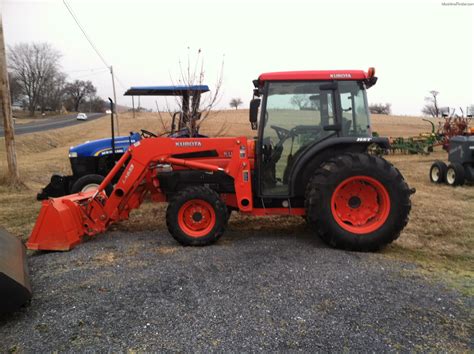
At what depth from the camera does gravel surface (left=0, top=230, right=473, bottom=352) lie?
106 inches

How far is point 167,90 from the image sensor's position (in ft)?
32.0

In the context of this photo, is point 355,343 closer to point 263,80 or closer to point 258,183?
point 258,183

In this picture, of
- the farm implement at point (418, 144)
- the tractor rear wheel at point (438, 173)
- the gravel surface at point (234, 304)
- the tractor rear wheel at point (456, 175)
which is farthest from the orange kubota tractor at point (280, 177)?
the farm implement at point (418, 144)

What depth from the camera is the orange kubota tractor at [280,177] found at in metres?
4.41

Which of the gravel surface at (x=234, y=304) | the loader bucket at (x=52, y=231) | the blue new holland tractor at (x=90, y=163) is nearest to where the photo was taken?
the gravel surface at (x=234, y=304)

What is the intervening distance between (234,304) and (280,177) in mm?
2077

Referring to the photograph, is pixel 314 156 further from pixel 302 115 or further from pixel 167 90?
pixel 167 90

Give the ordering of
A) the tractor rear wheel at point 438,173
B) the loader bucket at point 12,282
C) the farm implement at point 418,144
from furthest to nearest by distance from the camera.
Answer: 1. the farm implement at point 418,144
2. the tractor rear wheel at point 438,173
3. the loader bucket at point 12,282

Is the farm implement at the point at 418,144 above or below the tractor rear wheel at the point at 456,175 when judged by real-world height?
above

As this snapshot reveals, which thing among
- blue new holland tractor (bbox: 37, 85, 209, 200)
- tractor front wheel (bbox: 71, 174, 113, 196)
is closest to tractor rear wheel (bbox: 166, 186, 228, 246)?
blue new holland tractor (bbox: 37, 85, 209, 200)

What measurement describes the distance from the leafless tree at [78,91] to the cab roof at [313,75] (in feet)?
301

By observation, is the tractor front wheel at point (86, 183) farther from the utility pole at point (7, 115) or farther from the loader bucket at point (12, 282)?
the loader bucket at point (12, 282)

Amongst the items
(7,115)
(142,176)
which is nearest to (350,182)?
(142,176)

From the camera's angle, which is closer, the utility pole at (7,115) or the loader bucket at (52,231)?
the loader bucket at (52,231)
